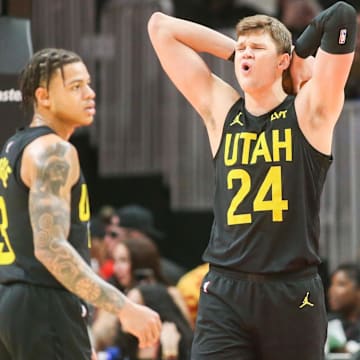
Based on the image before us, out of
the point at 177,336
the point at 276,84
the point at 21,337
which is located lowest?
the point at 177,336

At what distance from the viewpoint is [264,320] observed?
15.2ft

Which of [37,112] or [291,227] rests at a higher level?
[37,112]

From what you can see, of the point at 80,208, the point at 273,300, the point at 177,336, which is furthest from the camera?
the point at 177,336

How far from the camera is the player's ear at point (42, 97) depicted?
16.7 ft

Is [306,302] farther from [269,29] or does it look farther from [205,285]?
[269,29]

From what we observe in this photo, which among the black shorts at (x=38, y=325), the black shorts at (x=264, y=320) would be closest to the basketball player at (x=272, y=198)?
the black shorts at (x=264, y=320)

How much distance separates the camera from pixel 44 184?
15.6 ft

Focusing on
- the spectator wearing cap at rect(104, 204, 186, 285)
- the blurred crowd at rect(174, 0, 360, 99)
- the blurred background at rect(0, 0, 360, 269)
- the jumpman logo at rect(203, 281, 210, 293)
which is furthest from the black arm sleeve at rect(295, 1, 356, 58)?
the blurred crowd at rect(174, 0, 360, 99)

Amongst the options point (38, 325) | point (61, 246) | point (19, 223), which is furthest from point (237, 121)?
point (38, 325)

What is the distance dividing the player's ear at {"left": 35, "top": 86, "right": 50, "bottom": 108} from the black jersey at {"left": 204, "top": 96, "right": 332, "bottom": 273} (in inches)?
34.6

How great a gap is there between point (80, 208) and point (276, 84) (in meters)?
1.03

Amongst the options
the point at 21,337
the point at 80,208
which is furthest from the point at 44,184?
the point at 21,337

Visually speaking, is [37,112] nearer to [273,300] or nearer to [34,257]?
[34,257]

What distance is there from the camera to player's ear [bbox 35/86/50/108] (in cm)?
508
